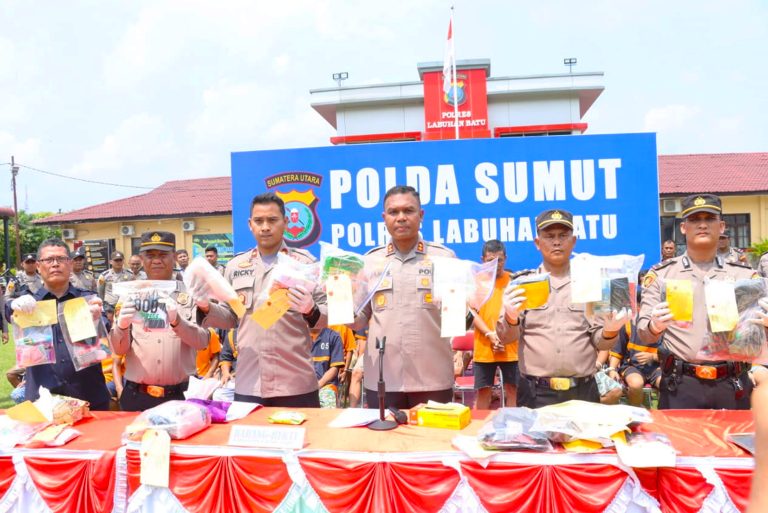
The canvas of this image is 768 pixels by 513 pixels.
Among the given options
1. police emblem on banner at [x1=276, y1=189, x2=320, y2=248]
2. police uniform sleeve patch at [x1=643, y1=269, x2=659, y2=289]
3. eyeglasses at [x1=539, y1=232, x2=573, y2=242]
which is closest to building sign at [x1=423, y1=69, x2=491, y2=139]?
police emblem on banner at [x1=276, y1=189, x2=320, y2=248]

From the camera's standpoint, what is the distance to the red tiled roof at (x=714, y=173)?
17.8 m

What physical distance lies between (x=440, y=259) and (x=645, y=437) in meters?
1.24

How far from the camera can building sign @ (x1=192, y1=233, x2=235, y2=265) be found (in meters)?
20.0

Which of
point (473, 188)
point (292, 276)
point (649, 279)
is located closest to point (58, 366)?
point (292, 276)

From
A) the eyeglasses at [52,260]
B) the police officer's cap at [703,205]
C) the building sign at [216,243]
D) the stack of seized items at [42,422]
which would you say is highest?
the building sign at [216,243]

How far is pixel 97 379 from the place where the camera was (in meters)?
3.43

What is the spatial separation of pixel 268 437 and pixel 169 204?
21.0 m

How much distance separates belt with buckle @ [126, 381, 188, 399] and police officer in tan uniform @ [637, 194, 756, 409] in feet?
9.17

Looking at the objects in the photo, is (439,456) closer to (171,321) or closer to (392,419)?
(392,419)

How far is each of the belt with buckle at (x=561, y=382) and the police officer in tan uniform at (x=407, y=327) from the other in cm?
52

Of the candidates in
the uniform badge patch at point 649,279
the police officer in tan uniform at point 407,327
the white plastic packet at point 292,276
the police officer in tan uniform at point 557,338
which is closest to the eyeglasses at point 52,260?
the white plastic packet at point 292,276

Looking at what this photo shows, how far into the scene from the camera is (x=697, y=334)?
3043 mm

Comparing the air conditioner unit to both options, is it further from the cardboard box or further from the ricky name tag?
the ricky name tag

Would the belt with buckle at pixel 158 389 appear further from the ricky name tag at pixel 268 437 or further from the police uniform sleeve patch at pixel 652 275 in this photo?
the police uniform sleeve patch at pixel 652 275
